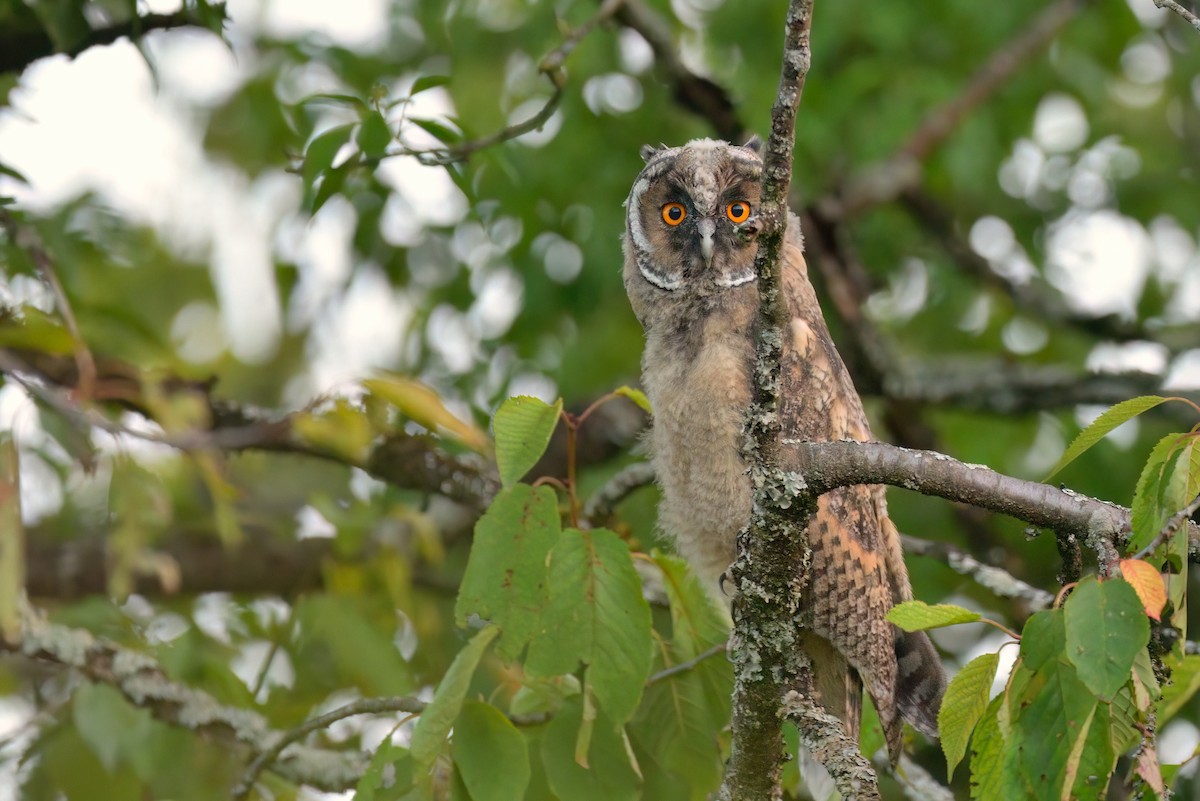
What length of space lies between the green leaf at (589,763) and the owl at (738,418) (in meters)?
0.73

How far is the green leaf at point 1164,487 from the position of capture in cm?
221

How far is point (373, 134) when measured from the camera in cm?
353

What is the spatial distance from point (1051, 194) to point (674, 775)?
4.96 meters

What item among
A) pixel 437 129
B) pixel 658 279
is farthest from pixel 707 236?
pixel 437 129

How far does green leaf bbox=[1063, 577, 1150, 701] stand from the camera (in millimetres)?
1955

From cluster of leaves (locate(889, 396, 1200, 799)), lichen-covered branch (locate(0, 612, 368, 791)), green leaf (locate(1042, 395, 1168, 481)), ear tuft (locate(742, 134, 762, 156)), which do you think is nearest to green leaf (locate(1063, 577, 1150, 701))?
cluster of leaves (locate(889, 396, 1200, 799))

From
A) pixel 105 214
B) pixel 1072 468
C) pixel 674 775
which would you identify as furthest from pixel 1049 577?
pixel 105 214

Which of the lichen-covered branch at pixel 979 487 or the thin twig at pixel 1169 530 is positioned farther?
the lichen-covered branch at pixel 979 487

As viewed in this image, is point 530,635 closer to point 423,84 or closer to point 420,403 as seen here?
point 420,403

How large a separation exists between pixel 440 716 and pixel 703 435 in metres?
1.24

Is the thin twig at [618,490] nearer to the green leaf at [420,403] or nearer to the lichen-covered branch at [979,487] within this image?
the green leaf at [420,403]

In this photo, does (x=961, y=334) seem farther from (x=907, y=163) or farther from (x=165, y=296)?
(x=165, y=296)

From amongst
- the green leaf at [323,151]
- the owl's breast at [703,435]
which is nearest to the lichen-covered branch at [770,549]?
the owl's breast at [703,435]

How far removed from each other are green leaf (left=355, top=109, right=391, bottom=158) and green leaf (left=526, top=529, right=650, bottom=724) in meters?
1.35
